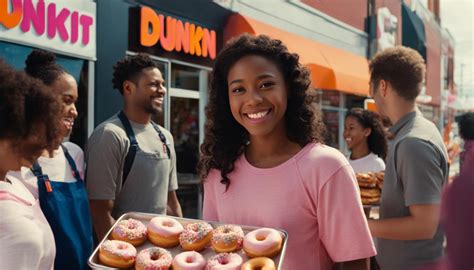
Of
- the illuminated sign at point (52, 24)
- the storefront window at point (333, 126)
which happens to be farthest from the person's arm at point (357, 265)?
the storefront window at point (333, 126)

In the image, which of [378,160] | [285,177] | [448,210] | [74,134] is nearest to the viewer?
[448,210]

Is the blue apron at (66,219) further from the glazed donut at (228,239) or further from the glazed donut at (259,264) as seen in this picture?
the glazed donut at (259,264)

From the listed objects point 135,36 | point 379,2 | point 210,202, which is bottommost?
point 210,202

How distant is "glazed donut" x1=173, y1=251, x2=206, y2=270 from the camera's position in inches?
59.6

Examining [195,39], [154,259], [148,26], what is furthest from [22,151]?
[195,39]

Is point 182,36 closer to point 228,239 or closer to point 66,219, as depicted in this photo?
point 66,219

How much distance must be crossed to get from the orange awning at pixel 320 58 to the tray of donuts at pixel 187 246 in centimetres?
624

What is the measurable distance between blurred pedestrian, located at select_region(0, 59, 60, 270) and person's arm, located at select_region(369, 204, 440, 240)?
1.57 metres

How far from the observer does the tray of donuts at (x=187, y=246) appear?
1.52 metres

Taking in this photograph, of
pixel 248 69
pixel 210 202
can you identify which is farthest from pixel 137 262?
pixel 248 69

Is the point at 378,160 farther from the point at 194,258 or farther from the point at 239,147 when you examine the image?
the point at 194,258

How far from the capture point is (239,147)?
2014 millimetres

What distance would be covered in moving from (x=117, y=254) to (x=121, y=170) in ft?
5.20

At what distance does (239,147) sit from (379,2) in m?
13.8
